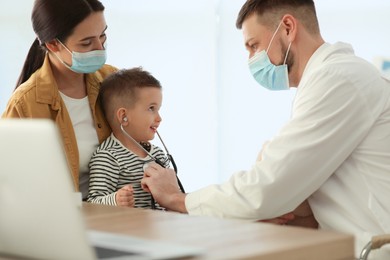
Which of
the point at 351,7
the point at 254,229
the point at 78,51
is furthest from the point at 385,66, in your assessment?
the point at 254,229

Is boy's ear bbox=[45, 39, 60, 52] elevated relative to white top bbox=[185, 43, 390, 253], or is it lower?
elevated

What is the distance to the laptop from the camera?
1202mm

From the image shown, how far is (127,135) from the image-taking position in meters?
2.74

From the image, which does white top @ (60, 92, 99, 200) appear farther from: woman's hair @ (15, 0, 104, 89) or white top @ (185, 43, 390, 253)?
white top @ (185, 43, 390, 253)

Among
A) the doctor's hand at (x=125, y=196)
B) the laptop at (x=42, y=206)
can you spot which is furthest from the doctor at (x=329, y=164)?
the laptop at (x=42, y=206)

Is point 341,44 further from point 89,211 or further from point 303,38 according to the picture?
point 89,211

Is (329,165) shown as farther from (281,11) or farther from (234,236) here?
(234,236)

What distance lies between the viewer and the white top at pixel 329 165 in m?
2.21

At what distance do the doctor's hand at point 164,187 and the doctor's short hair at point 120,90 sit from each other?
1.08ft

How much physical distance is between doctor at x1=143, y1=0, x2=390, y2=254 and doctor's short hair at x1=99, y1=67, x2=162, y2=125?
0.54 m

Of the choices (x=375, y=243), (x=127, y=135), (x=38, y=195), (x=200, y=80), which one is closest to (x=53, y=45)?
(x=127, y=135)

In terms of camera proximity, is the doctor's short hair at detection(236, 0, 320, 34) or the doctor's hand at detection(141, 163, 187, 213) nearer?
the doctor's hand at detection(141, 163, 187, 213)

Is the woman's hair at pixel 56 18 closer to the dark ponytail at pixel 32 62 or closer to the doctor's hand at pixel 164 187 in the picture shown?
the dark ponytail at pixel 32 62

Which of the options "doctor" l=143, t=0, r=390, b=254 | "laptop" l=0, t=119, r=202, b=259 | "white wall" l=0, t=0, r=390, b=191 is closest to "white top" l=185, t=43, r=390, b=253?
"doctor" l=143, t=0, r=390, b=254
